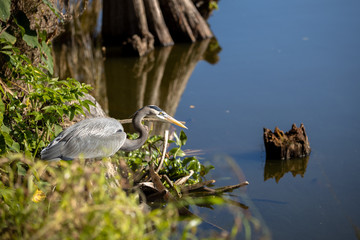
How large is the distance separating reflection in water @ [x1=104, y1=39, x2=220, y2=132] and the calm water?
0.02m

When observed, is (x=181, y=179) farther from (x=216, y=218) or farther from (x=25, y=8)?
(x=25, y=8)

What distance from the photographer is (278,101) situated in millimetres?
7188

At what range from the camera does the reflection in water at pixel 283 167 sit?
5.43 meters

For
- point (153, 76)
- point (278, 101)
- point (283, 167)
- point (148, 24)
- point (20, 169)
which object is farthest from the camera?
point (148, 24)

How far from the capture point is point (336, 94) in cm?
730

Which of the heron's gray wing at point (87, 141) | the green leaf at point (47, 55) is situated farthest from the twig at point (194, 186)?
the green leaf at point (47, 55)

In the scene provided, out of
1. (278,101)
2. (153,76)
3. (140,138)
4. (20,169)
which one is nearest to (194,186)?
(140,138)

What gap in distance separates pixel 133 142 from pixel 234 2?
24.6ft

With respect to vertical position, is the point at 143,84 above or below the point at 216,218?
below

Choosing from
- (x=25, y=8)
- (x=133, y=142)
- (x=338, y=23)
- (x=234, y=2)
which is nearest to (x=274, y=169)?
(x=133, y=142)

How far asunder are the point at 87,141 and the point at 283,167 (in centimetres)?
216

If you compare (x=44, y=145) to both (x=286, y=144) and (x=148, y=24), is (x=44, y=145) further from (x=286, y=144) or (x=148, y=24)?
(x=148, y=24)

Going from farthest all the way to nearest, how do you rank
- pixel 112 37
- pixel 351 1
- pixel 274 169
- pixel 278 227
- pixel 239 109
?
pixel 351 1
pixel 112 37
pixel 239 109
pixel 274 169
pixel 278 227

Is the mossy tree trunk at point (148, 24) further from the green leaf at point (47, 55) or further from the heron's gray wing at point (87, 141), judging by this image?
the heron's gray wing at point (87, 141)
